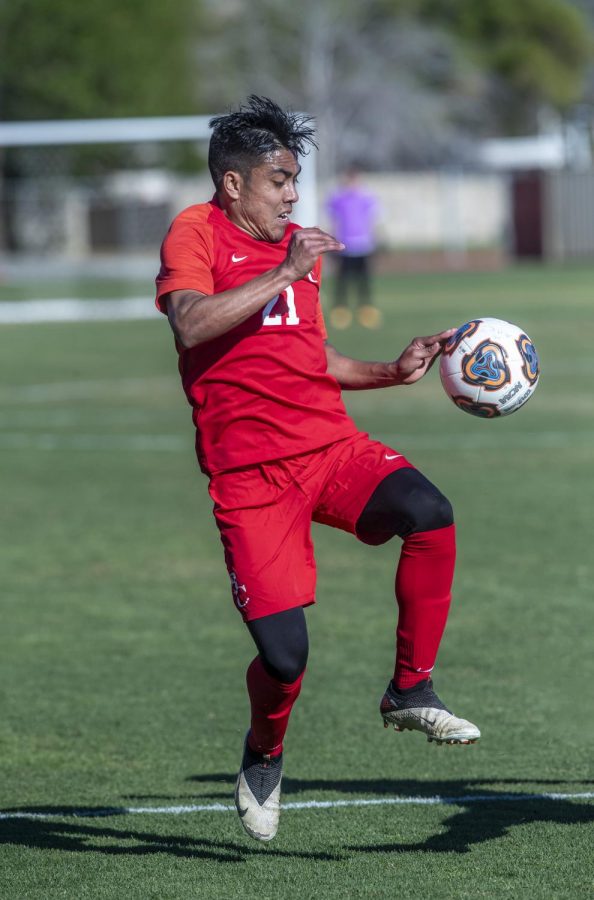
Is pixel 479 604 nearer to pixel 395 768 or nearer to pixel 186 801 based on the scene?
pixel 395 768

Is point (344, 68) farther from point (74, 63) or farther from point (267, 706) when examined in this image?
point (267, 706)

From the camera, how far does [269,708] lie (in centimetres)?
515

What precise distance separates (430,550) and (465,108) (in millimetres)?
73311

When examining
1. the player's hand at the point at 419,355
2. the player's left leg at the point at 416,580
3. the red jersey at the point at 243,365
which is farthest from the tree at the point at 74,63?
the player's left leg at the point at 416,580

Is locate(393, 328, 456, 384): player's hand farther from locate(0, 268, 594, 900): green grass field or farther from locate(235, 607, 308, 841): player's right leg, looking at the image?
locate(0, 268, 594, 900): green grass field

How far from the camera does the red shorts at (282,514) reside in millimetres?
5008

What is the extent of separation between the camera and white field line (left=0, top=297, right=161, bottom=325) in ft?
97.0

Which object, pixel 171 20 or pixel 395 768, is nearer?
pixel 395 768

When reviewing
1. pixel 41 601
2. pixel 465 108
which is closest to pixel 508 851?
pixel 41 601

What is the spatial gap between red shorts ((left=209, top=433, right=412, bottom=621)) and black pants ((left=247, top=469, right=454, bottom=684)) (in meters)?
0.03

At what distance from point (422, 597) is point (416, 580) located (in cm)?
7

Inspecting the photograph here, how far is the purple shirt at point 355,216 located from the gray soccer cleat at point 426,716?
22501 mm

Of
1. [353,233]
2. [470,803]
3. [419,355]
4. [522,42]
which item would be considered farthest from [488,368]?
[522,42]

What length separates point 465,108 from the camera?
2997 inches
